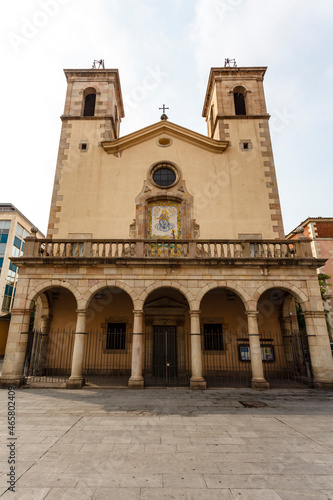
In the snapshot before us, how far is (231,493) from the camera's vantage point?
3.44 metres

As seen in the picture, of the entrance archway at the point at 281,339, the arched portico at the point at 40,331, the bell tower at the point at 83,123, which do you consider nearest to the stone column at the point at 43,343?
the arched portico at the point at 40,331

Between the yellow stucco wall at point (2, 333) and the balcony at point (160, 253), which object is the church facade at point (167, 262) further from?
the yellow stucco wall at point (2, 333)

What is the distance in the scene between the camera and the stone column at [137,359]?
10.0 m

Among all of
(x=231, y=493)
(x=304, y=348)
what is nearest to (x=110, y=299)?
(x=304, y=348)

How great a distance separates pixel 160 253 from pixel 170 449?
324 inches

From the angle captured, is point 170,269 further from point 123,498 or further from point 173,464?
point 123,498

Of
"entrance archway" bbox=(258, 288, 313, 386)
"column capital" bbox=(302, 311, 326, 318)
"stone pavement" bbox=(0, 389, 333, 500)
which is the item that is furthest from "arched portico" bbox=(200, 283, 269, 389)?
"stone pavement" bbox=(0, 389, 333, 500)

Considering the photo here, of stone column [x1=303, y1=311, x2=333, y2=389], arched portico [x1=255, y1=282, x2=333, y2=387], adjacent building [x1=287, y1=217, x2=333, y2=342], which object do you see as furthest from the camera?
adjacent building [x1=287, y1=217, x2=333, y2=342]

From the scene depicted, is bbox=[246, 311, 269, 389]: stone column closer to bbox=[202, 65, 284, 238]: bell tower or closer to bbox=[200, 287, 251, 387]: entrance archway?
bbox=[200, 287, 251, 387]: entrance archway

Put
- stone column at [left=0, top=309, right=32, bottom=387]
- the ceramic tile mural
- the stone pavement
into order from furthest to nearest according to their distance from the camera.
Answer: the ceramic tile mural → stone column at [left=0, top=309, right=32, bottom=387] → the stone pavement

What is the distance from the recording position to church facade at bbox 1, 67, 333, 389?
10.9m

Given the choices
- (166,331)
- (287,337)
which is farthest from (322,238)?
(166,331)

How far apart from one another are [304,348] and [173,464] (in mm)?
11514

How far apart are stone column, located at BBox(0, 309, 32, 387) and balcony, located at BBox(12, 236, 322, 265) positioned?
2.21m
